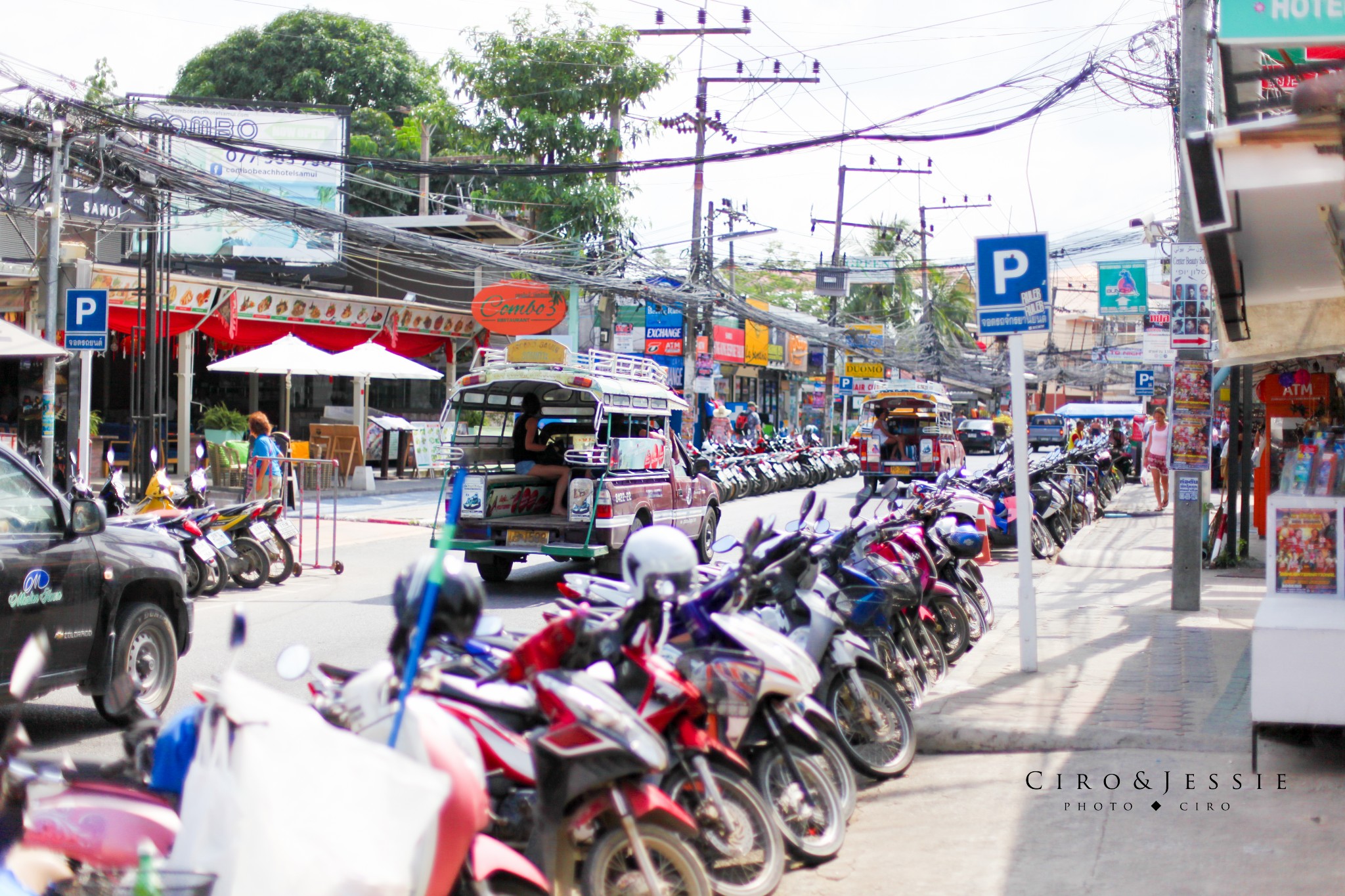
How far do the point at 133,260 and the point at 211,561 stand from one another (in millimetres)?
16046

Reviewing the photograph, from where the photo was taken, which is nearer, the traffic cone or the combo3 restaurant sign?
the traffic cone

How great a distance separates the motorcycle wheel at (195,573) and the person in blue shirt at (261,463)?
A: 11.4 ft

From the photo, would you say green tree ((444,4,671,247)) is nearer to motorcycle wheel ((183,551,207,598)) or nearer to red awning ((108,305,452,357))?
red awning ((108,305,452,357))

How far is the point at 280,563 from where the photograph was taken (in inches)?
513

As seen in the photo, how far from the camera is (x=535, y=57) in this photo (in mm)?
32250

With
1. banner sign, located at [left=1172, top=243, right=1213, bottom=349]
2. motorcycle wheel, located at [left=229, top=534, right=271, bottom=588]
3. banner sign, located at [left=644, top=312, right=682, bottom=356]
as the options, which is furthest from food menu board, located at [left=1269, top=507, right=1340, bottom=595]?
banner sign, located at [left=644, top=312, right=682, bottom=356]

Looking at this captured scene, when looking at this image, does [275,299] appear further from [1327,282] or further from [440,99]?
[1327,282]

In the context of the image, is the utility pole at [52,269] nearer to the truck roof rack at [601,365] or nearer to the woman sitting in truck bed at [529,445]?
the truck roof rack at [601,365]

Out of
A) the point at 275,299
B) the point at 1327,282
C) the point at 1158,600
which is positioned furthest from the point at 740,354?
the point at 1327,282

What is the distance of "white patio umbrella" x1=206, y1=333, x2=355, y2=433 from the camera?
20.4 meters

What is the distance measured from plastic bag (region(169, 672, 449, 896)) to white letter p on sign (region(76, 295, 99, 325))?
1262cm

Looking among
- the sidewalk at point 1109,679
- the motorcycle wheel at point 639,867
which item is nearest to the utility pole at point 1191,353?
the sidewalk at point 1109,679

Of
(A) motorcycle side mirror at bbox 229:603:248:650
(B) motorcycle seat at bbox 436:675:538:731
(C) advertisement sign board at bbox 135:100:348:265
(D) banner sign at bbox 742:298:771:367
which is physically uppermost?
(C) advertisement sign board at bbox 135:100:348:265

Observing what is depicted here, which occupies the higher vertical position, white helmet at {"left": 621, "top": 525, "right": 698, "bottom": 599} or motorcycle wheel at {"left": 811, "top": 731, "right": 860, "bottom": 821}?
white helmet at {"left": 621, "top": 525, "right": 698, "bottom": 599}
